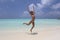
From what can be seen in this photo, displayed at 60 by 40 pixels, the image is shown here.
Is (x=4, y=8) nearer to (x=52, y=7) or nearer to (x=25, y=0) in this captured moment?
(x=25, y=0)

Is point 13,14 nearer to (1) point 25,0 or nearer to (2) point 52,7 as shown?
(1) point 25,0

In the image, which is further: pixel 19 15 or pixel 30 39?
pixel 19 15

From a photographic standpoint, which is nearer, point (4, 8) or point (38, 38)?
point (38, 38)

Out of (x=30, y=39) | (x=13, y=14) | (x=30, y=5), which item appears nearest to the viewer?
(x=30, y=39)

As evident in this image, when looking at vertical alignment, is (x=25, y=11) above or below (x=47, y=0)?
below

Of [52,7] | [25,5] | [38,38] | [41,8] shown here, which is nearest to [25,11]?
[25,5]

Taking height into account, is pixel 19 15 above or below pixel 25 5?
below

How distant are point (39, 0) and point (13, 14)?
2.59 feet

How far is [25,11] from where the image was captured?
416 centimetres

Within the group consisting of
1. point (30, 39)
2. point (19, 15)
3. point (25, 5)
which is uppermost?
point (25, 5)

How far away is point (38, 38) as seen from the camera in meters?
3.19

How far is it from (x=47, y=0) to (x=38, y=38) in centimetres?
158

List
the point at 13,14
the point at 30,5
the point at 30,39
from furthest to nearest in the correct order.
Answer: the point at 13,14 < the point at 30,5 < the point at 30,39

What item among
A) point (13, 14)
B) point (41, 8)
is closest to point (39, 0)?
point (41, 8)
